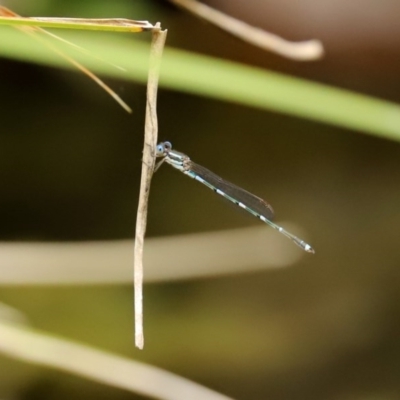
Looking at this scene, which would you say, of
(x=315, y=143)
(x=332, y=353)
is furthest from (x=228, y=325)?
(x=315, y=143)

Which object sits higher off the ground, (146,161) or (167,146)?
(167,146)

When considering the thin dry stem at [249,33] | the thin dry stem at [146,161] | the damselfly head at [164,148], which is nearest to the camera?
the thin dry stem at [146,161]

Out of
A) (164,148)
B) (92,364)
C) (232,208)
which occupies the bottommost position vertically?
(92,364)

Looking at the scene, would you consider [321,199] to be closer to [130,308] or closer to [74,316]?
[130,308]

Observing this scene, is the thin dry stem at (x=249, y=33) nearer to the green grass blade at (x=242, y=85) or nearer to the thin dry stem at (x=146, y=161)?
→ the green grass blade at (x=242, y=85)

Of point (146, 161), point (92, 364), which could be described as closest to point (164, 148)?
point (146, 161)

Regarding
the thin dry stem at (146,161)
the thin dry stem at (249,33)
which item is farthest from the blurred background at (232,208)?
the thin dry stem at (146,161)

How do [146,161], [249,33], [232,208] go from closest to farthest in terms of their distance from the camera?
[146,161] → [249,33] → [232,208]

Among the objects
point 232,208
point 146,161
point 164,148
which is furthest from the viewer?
point 232,208

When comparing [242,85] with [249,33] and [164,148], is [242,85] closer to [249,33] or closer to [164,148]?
[249,33]
